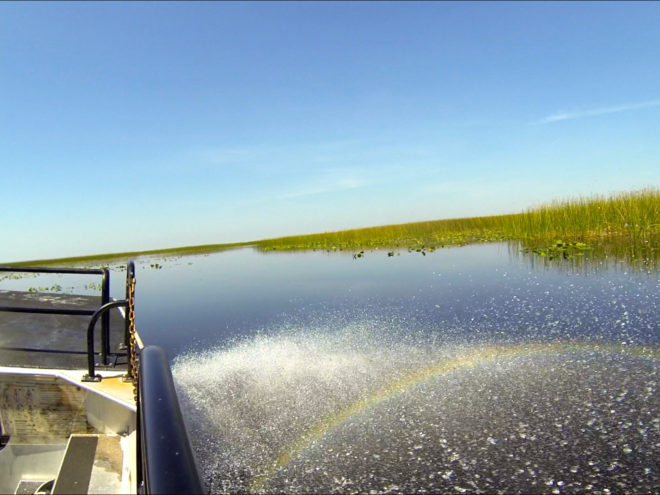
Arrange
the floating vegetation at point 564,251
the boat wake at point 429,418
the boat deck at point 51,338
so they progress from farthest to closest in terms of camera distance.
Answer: the floating vegetation at point 564,251 < the boat deck at point 51,338 < the boat wake at point 429,418

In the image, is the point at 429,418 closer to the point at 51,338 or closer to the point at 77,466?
the point at 77,466

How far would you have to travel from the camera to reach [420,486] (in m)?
2.61

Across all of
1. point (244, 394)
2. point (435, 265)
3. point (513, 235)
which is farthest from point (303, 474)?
point (513, 235)

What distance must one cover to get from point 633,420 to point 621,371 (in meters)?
1.19

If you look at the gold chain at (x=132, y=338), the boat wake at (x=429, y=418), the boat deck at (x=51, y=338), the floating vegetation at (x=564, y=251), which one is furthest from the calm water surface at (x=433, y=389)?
the floating vegetation at (x=564, y=251)

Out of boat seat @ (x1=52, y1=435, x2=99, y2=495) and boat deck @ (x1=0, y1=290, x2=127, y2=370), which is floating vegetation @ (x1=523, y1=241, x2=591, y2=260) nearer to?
boat deck @ (x1=0, y1=290, x2=127, y2=370)

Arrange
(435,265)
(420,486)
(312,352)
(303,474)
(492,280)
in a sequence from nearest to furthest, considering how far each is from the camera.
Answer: (420,486)
(303,474)
(312,352)
(492,280)
(435,265)

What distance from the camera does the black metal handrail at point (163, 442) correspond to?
1.10 meters

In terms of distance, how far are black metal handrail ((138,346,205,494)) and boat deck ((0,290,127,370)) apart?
1988mm

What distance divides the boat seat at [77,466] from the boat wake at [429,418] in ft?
2.57

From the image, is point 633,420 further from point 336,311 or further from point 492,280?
point 492,280

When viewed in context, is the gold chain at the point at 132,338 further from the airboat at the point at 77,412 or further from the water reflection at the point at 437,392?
the water reflection at the point at 437,392

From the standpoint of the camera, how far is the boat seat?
97.3 inches

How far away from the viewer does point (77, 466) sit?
2.68 metres
